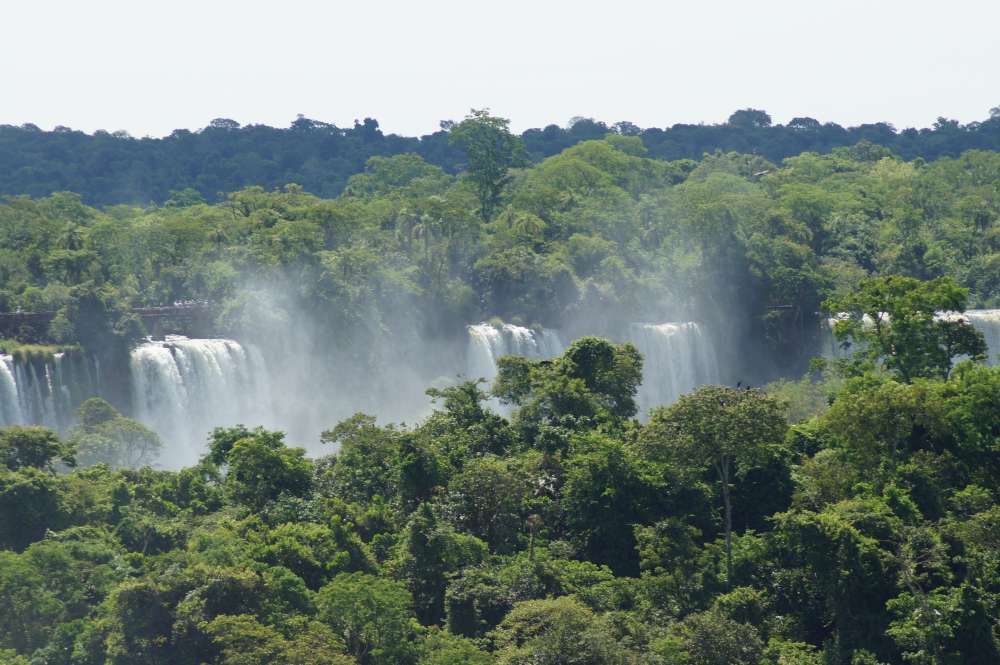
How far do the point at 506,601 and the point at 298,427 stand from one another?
28.2m

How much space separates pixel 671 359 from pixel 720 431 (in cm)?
3563

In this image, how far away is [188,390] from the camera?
Answer: 5394 centimetres

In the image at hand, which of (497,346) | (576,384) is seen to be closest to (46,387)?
(576,384)

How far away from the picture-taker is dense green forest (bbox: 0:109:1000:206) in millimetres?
126125

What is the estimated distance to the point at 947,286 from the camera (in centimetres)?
4225

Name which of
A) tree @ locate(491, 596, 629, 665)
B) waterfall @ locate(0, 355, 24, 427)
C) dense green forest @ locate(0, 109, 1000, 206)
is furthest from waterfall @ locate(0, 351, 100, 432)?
dense green forest @ locate(0, 109, 1000, 206)

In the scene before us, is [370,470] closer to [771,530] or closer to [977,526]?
[771,530]

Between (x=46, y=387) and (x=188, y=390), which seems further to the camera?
(x=188, y=390)

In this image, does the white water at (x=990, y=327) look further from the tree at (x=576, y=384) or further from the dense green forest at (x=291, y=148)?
the dense green forest at (x=291, y=148)

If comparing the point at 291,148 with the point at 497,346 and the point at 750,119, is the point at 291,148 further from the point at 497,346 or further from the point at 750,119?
the point at 497,346

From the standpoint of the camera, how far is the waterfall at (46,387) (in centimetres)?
4903

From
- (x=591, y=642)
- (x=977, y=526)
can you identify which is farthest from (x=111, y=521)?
(x=977, y=526)

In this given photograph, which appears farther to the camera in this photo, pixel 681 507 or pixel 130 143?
pixel 130 143

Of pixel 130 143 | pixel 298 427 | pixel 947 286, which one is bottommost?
pixel 298 427
